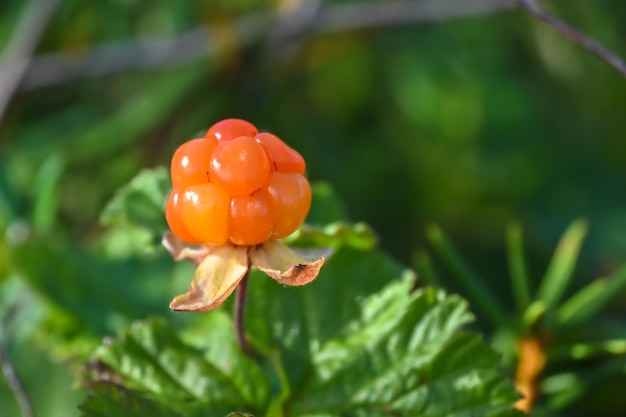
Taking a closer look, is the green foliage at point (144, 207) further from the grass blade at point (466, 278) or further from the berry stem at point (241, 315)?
the grass blade at point (466, 278)

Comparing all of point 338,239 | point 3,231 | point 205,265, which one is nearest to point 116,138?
point 3,231

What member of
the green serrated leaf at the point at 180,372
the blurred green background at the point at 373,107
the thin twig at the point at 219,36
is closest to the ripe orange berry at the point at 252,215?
the green serrated leaf at the point at 180,372

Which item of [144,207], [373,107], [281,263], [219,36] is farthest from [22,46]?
[281,263]

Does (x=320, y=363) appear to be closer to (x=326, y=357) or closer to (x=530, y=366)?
(x=326, y=357)

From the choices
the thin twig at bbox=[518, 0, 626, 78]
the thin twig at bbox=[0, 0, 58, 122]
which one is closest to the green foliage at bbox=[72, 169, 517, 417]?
the thin twig at bbox=[518, 0, 626, 78]

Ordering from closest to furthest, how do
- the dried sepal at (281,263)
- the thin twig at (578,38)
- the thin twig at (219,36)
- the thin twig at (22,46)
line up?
the dried sepal at (281,263) → the thin twig at (578,38) → the thin twig at (22,46) → the thin twig at (219,36)

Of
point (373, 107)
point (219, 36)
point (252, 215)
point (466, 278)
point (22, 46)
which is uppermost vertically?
point (22, 46)

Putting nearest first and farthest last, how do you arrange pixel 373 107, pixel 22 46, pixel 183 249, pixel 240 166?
pixel 240 166, pixel 183 249, pixel 22 46, pixel 373 107
